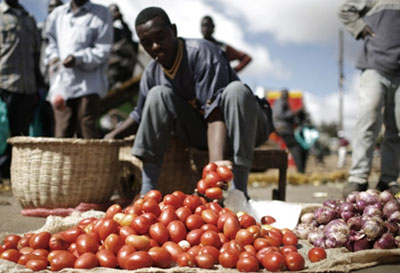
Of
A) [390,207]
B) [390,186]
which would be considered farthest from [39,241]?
[390,186]

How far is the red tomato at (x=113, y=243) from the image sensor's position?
76.3 inches

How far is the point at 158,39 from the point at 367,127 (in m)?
2.33

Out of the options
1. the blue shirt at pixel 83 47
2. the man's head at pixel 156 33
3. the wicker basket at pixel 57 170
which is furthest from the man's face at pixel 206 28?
the wicker basket at pixel 57 170

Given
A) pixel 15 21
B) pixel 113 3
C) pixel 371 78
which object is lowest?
pixel 371 78

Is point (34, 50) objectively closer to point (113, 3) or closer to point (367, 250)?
point (113, 3)

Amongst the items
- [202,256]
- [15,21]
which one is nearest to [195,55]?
[202,256]

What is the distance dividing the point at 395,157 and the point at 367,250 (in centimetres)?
254

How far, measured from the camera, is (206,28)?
19.5 feet

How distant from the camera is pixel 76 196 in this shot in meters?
3.43

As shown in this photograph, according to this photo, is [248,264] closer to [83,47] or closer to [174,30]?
[174,30]

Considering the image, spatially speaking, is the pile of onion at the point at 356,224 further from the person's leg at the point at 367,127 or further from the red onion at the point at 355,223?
the person's leg at the point at 367,127

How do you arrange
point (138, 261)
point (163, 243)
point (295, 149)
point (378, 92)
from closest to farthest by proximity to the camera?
point (138, 261) < point (163, 243) < point (378, 92) < point (295, 149)

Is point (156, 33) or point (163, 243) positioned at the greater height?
point (156, 33)

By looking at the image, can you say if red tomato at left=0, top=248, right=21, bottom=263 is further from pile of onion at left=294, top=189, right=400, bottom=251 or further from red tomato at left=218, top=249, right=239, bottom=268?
pile of onion at left=294, top=189, right=400, bottom=251
